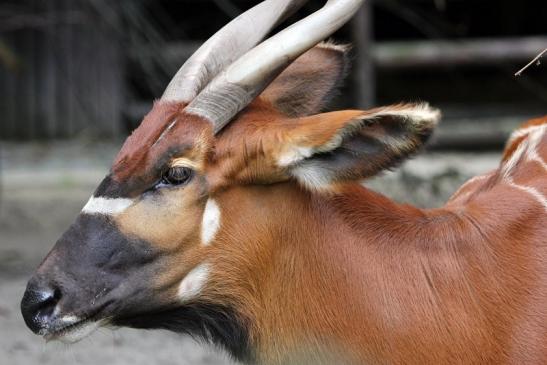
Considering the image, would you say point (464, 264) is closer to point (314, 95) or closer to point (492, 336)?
point (492, 336)

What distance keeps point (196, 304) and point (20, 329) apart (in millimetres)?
3561

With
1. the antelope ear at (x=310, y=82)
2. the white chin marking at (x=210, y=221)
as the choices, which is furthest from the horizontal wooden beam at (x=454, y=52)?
the white chin marking at (x=210, y=221)

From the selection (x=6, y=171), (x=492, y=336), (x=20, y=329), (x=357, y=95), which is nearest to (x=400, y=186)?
(x=357, y=95)

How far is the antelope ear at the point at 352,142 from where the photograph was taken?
3793 mm

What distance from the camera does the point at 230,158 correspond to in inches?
155

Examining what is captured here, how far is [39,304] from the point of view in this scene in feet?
12.4

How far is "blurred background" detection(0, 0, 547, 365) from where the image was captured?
30.3 ft

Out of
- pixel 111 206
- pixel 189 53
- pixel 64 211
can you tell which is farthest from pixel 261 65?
pixel 189 53

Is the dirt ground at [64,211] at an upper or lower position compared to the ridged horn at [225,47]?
lower

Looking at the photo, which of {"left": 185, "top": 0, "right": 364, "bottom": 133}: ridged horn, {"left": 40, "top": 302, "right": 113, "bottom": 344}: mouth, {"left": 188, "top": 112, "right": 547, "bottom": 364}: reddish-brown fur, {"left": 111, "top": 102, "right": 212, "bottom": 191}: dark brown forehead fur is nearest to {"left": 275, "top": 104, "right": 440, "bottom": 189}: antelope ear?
{"left": 188, "top": 112, "right": 547, "bottom": 364}: reddish-brown fur

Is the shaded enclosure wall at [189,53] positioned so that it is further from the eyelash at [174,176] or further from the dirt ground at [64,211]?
the eyelash at [174,176]

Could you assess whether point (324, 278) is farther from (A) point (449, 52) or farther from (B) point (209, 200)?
(A) point (449, 52)

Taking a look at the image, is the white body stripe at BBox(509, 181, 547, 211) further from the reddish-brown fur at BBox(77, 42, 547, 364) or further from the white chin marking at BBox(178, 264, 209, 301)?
the white chin marking at BBox(178, 264, 209, 301)

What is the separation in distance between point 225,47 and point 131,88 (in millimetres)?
9503
